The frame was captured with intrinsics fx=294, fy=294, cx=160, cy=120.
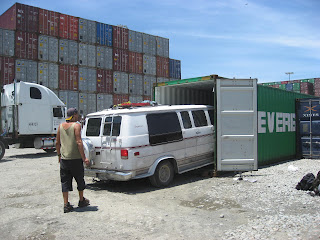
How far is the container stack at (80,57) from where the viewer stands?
20.9m

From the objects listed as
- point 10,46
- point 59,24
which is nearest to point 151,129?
point 10,46

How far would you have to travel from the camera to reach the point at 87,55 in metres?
24.2

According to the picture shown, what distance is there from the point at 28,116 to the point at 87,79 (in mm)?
10568

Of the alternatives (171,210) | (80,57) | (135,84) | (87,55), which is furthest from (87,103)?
(171,210)

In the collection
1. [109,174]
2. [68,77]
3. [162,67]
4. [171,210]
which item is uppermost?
[162,67]

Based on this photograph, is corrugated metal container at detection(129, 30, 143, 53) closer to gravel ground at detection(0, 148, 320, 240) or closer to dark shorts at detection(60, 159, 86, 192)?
gravel ground at detection(0, 148, 320, 240)

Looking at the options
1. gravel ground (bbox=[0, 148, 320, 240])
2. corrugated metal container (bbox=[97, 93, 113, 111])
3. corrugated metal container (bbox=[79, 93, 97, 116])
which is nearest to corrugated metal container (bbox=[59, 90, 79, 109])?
corrugated metal container (bbox=[79, 93, 97, 116])

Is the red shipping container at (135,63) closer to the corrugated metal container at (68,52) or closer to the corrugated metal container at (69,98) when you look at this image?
the corrugated metal container at (68,52)

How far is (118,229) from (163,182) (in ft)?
9.18

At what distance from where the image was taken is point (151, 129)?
684cm

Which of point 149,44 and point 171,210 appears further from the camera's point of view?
point 149,44

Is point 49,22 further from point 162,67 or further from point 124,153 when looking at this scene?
point 124,153

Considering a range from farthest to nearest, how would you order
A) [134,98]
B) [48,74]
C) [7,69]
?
[134,98] → [48,74] → [7,69]

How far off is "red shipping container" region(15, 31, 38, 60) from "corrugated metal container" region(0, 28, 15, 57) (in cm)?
33
